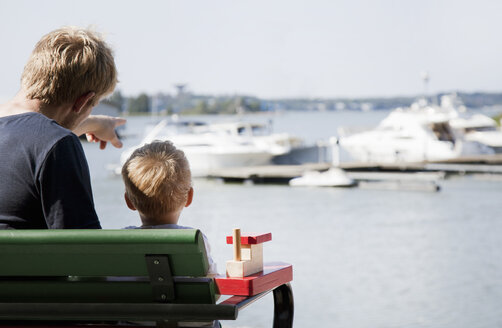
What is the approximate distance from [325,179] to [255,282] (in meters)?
25.5

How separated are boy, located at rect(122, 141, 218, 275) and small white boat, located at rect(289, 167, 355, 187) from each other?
24.9 metres

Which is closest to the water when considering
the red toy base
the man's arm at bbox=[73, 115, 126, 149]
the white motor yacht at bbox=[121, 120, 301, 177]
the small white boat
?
the small white boat

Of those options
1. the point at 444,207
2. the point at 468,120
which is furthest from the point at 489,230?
the point at 468,120

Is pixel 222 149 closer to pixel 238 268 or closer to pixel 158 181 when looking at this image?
pixel 158 181

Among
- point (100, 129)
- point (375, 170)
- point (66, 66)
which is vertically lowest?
point (375, 170)

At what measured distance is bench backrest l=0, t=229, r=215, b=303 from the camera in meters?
2.32

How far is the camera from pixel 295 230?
827 inches

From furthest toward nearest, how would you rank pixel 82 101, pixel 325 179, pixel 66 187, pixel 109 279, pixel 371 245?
pixel 325 179 < pixel 371 245 < pixel 82 101 < pixel 109 279 < pixel 66 187

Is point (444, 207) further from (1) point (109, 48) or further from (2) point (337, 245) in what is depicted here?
(1) point (109, 48)

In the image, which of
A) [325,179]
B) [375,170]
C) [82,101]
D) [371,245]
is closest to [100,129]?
[82,101]

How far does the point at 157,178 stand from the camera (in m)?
2.67

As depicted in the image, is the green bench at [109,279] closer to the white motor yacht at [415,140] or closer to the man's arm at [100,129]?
the man's arm at [100,129]

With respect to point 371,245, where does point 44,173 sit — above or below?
above

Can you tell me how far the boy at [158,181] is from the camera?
268cm
